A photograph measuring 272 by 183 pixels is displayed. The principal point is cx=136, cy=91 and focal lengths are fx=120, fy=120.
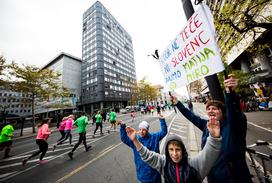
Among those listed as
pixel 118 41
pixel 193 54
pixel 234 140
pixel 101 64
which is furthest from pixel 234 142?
pixel 118 41

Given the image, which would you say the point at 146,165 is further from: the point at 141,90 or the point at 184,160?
the point at 141,90

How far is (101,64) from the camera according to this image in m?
48.7

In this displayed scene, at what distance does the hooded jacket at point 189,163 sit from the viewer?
1316mm

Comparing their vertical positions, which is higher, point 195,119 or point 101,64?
point 101,64

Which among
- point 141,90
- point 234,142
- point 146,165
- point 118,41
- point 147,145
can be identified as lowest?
point 146,165

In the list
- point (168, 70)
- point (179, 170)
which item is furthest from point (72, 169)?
point (168, 70)

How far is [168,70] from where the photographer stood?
268 cm

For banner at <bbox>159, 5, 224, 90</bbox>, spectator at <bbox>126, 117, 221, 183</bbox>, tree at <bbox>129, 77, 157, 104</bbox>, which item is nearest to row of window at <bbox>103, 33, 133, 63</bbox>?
tree at <bbox>129, 77, 157, 104</bbox>

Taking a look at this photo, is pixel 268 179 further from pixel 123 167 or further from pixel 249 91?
pixel 249 91

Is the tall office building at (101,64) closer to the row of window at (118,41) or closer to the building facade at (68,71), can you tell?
the row of window at (118,41)

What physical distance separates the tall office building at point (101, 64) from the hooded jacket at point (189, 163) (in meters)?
45.7

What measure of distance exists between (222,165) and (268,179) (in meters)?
1.09

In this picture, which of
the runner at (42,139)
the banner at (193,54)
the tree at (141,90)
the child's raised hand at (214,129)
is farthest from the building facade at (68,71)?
the child's raised hand at (214,129)

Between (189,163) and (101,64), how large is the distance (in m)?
50.8
